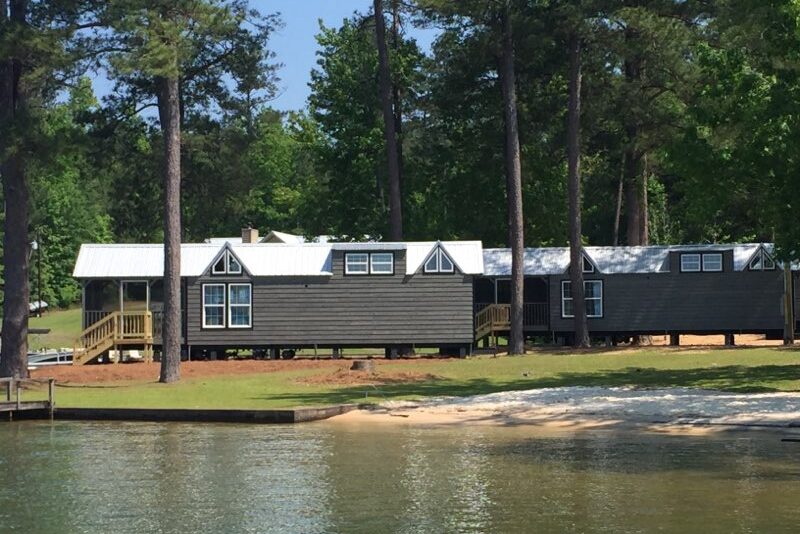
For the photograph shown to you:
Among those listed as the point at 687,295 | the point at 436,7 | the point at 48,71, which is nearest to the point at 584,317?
the point at 687,295

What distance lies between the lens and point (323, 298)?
152 ft

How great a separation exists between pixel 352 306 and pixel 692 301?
13654mm

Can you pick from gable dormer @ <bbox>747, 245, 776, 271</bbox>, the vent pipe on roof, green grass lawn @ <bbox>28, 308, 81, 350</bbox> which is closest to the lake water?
gable dormer @ <bbox>747, 245, 776, 271</bbox>

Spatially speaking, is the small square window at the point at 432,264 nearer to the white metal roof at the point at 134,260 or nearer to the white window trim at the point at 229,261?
the white window trim at the point at 229,261

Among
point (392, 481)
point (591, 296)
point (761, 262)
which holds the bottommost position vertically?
point (392, 481)

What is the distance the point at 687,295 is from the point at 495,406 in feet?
73.5

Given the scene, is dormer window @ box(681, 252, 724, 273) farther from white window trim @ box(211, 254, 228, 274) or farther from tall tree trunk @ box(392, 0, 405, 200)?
white window trim @ box(211, 254, 228, 274)

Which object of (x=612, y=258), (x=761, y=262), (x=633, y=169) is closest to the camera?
(x=761, y=262)

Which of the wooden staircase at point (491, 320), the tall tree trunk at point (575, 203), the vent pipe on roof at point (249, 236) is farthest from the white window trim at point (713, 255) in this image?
the vent pipe on roof at point (249, 236)

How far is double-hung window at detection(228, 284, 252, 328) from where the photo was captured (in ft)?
152

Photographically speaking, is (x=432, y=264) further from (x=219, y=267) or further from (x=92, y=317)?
(x=92, y=317)

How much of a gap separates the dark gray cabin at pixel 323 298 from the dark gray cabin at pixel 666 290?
450cm

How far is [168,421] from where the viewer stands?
28188mm

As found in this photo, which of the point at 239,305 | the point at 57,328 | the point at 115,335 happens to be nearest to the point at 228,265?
the point at 239,305
